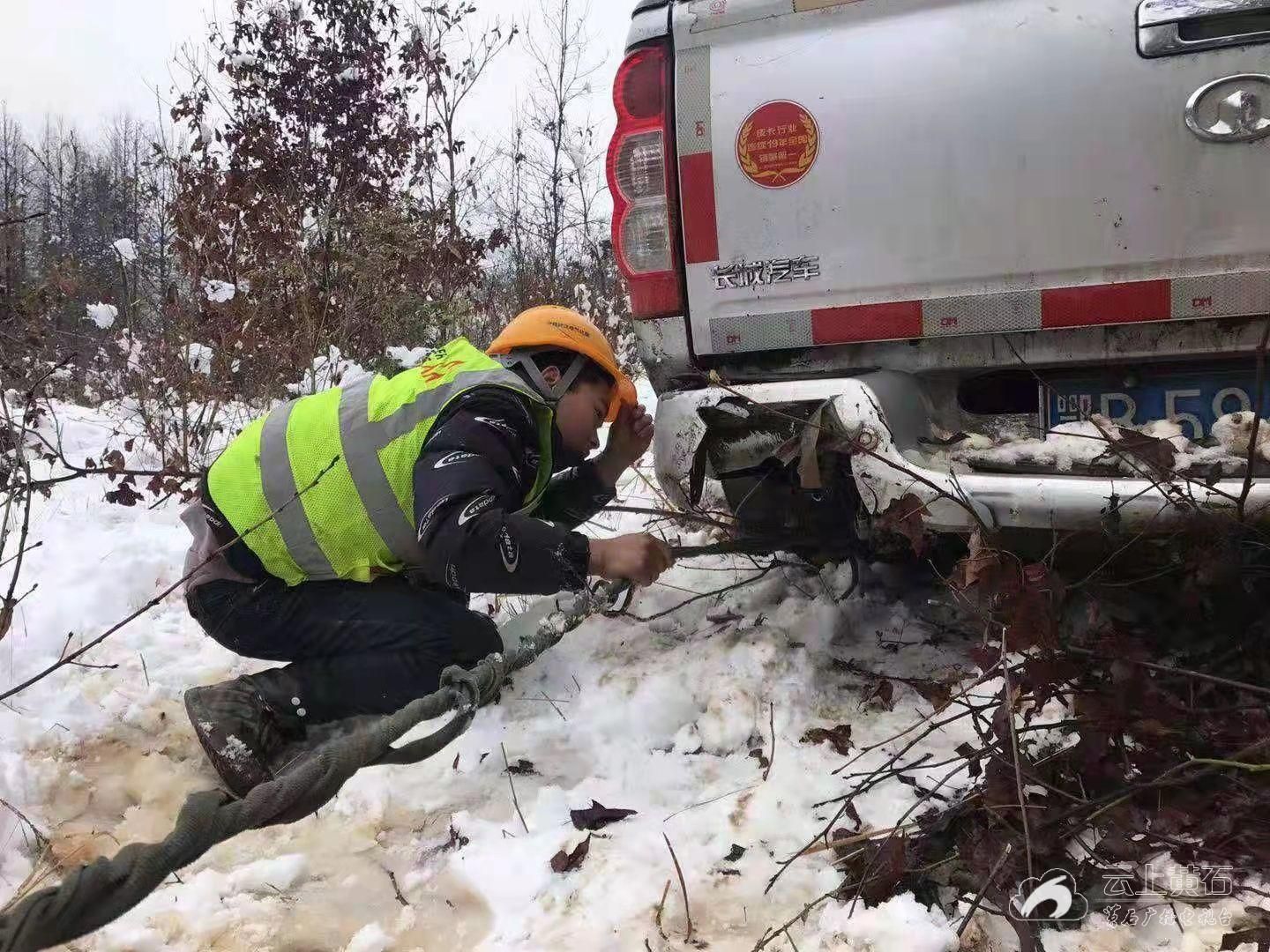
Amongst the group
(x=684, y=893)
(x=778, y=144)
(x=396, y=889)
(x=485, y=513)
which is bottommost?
(x=396, y=889)

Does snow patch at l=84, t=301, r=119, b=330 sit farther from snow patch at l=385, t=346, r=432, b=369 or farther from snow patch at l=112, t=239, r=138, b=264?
snow patch at l=385, t=346, r=432, b=369

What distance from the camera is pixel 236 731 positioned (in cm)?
221

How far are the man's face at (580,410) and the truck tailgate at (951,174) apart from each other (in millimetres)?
413

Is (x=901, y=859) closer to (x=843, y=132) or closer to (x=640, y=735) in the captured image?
(x=640, y=735)

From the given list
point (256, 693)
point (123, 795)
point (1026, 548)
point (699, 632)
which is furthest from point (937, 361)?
point (123, 795)

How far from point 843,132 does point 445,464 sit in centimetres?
113

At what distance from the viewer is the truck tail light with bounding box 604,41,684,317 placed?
214 centimetres

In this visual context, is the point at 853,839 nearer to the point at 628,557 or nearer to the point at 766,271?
the point at 628,557

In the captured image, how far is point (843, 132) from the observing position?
1953 millimetres

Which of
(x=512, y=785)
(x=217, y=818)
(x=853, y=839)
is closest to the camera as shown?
(x=217, y=818)

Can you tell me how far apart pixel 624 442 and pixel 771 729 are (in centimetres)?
105

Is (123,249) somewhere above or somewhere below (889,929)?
above

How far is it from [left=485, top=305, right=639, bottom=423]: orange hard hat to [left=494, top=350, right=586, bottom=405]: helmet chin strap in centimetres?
2

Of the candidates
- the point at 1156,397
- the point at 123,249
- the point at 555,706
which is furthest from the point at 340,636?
the point at 123,249
